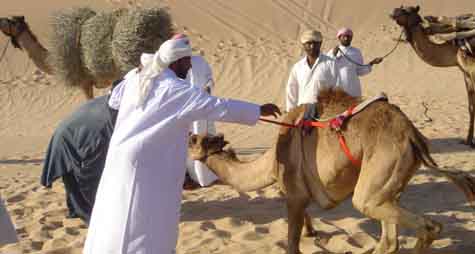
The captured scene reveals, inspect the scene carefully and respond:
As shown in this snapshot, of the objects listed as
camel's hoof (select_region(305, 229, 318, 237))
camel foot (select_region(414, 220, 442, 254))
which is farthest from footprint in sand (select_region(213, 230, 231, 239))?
camel foot (select_region(414, 220, 442, 254))

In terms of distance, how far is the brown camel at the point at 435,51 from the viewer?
976 cm

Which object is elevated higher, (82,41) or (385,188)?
(82,41)

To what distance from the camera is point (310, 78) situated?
654cm

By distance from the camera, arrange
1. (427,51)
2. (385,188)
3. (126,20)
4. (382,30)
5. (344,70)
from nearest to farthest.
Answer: (385,188), (344,70), (126,20), (427,51), (382,30)

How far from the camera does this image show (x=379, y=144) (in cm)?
432

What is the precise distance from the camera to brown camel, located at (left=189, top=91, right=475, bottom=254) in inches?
168

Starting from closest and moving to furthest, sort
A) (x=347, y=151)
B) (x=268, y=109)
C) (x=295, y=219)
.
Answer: (x=268, y=109)
(x=347, y=151)
(x=295, y=219)

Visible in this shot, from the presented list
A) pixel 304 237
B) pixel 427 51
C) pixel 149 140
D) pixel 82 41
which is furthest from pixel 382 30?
pixel 149 140

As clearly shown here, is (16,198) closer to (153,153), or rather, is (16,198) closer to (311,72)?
(311,72)

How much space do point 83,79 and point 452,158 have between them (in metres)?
5.15

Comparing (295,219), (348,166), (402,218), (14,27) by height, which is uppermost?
(14,27)

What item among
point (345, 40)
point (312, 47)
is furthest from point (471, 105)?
point (312, 47)

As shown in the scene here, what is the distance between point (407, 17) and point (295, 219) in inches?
228

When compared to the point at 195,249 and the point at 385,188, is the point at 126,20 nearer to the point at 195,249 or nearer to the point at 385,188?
the point at 195,249
